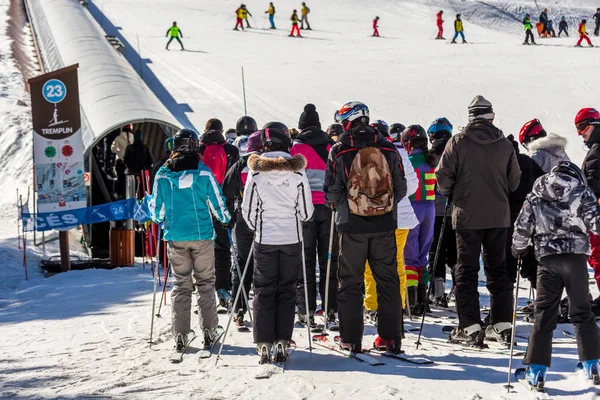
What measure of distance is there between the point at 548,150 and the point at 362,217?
2382 millimetres

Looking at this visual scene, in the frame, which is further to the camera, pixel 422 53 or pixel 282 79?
pixel 422 53

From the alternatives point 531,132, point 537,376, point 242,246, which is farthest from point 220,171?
point 537,376

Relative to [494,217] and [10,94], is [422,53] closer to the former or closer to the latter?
[10,94]

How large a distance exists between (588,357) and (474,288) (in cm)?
143

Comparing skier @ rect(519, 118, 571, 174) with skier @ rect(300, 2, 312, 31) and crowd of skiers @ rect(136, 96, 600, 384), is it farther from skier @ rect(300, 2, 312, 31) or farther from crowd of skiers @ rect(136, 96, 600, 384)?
skier @ rect(300, 2, 312, 31)

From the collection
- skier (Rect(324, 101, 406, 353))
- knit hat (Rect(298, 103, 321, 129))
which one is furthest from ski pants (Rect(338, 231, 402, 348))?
knit hat (Rect(298, 103, 321, 129))

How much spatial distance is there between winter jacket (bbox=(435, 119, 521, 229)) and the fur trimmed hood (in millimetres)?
1240

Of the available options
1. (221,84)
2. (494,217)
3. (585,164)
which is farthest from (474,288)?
(221,84)

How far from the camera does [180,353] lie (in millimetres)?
6453

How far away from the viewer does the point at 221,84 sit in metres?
26.3

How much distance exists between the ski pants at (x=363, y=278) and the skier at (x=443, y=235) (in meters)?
2.01

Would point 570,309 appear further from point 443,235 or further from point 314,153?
point 443,235

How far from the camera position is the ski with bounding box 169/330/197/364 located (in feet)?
20.4

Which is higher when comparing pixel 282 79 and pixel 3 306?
pixel 282 79
